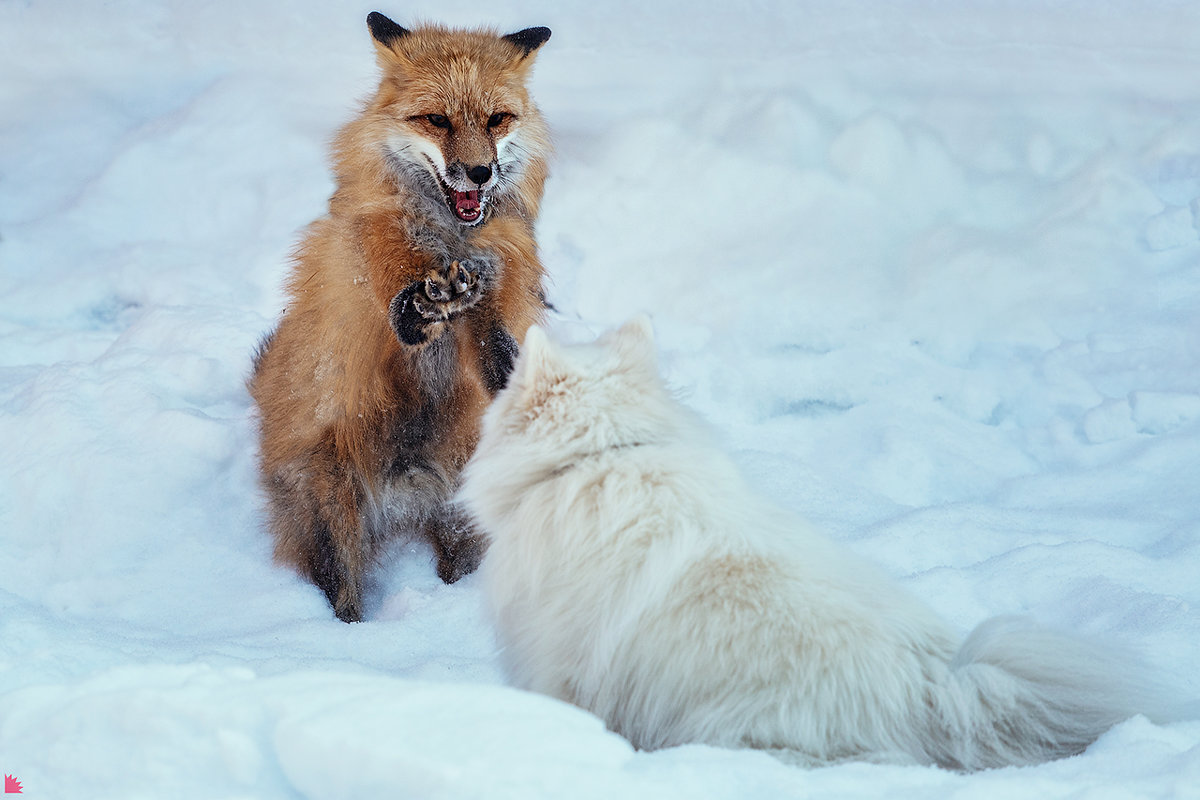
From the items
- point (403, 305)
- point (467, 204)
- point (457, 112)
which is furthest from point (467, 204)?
point (403, 305)

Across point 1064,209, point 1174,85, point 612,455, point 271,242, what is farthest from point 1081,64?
point 612,455

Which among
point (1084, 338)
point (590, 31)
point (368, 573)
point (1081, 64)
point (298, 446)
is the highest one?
point (1081, 64)

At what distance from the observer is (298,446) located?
3.69m

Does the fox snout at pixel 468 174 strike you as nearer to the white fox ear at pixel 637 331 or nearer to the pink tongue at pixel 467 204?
the pink tongue at pixel 467 204

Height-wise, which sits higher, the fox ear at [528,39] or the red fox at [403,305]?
the fox ear at [528,39]

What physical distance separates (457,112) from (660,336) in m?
2.14

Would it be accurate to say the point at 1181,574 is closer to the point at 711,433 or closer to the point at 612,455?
the point at 711,433

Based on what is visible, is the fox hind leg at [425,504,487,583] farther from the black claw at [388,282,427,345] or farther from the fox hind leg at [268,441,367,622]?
the black claw at [388,282,427,345]

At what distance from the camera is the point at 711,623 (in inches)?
80.7

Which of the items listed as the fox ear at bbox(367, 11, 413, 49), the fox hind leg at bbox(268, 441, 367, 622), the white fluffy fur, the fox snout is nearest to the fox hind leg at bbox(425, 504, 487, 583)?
the fox hind leg at bbox(268, 441, 367, 622)

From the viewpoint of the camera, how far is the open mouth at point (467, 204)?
11.5 ft

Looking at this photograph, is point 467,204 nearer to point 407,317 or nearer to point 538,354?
point 407,317

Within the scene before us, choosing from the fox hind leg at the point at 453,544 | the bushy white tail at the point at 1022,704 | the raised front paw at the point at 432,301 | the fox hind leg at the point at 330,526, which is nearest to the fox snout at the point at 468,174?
the raised front paw at the point at 432,301

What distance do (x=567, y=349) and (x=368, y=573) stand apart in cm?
171
